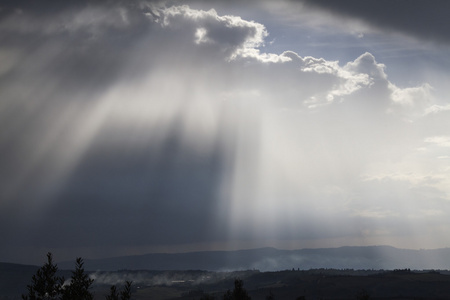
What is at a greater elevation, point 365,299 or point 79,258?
point 79,258

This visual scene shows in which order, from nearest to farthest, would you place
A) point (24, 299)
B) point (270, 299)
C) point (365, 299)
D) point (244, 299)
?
point (24, 299) < point (244, 299) < point (365, 299) < point (270, 299)

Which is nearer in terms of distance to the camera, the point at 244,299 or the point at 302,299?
the point at 244,299

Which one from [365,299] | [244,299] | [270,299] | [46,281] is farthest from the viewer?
[270,299]

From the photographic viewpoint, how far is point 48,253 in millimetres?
67938

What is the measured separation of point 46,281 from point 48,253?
3963mm

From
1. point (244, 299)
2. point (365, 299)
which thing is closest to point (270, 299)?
point (365, 299)

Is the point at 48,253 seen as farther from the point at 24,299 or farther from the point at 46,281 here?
the point at 24,299

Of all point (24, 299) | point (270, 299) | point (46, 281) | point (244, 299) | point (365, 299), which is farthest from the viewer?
point (270, 299)

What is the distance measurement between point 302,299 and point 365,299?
60.9 ft

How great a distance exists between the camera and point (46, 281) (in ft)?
219

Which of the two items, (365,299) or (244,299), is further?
(365,299)

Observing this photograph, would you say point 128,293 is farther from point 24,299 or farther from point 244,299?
point 244,299

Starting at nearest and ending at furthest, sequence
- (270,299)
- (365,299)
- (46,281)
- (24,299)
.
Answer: (24,299) → (46,281) → (365,299) → (270,299)

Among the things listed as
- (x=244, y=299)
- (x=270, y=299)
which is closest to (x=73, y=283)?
(x=244, y=299)
